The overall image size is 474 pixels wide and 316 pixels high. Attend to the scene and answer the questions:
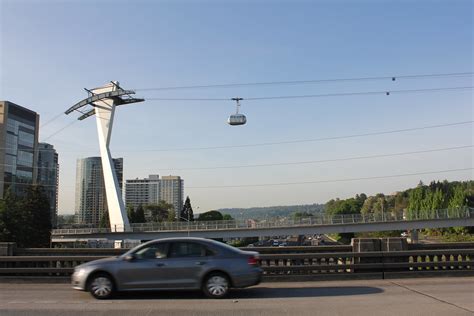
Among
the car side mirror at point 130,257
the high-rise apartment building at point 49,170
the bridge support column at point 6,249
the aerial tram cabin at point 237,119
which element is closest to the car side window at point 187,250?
the car side mirror at point 130,257

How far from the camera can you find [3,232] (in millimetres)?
63125

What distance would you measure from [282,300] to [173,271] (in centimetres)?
266

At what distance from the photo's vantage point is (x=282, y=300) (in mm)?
11547

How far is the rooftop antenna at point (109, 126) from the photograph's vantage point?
7400cm

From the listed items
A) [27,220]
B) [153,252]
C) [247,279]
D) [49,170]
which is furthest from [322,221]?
[49,170]

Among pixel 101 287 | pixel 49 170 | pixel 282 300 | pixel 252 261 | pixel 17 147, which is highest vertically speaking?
pixel 17 147

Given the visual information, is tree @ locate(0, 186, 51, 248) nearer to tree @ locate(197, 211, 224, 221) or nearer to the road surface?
the road surface

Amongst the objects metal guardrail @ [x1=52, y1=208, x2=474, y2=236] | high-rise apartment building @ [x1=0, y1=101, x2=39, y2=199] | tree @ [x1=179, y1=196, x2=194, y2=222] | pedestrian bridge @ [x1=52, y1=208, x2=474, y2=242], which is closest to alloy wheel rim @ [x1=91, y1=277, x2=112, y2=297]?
pedestrian bridge @ [x1=52, y1=208, x2=474, y2=242]

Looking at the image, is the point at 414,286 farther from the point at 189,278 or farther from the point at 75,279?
the point at 75,279

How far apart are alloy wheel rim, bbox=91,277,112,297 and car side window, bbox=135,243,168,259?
932mm

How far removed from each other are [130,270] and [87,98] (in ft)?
231

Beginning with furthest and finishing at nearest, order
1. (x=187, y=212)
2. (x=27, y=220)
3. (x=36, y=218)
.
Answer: (x=187, y=212), (x=36, y=218), (x=27, y=220)

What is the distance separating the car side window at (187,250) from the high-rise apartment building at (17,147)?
338ft

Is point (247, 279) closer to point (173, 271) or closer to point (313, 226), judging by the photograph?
point (173, 271)
